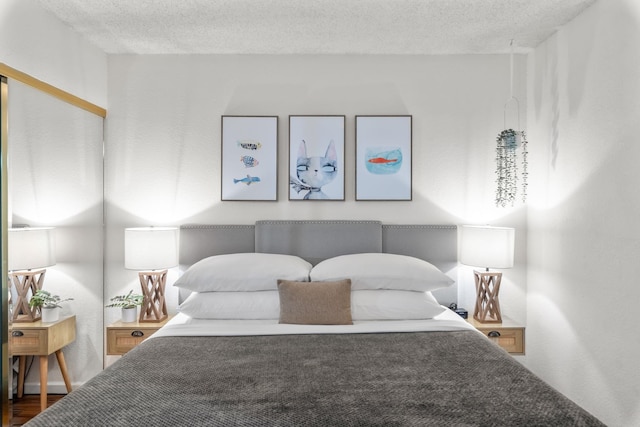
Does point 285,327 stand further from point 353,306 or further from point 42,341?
point 42,341

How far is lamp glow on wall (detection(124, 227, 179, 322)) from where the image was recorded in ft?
9.41

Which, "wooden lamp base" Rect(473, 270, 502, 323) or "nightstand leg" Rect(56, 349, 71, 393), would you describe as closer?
"nightstand leg" Rect(56, 349, 71, 393)

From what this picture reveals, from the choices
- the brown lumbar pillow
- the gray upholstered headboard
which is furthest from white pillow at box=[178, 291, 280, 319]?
the gray upholstered headboard

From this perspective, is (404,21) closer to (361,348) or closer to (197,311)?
(361,348)

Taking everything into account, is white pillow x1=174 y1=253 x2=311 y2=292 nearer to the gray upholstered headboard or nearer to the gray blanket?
the gray upholstered headboard

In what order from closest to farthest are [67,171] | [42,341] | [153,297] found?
1. [42,341]
2. [67,171]
3. [153,297]

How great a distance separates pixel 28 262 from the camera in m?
2.34

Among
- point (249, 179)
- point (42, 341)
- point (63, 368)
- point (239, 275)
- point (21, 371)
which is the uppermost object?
point (249, 179)

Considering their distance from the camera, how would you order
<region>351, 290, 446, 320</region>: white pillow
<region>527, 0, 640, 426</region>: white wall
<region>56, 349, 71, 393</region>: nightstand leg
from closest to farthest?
<region>527, 0, 640, 426</region>: white wall < <region>351, 290, 446, 320</region>: white pillow < <region>56, 349, 71, 393</region>: nightstand leg

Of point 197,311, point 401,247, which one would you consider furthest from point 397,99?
point 197,311

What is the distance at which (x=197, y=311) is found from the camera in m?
2.56

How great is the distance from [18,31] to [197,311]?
1.85m

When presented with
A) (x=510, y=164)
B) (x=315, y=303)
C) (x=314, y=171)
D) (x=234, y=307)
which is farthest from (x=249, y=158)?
(x=510, y=164)

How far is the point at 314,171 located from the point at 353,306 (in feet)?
3.67
